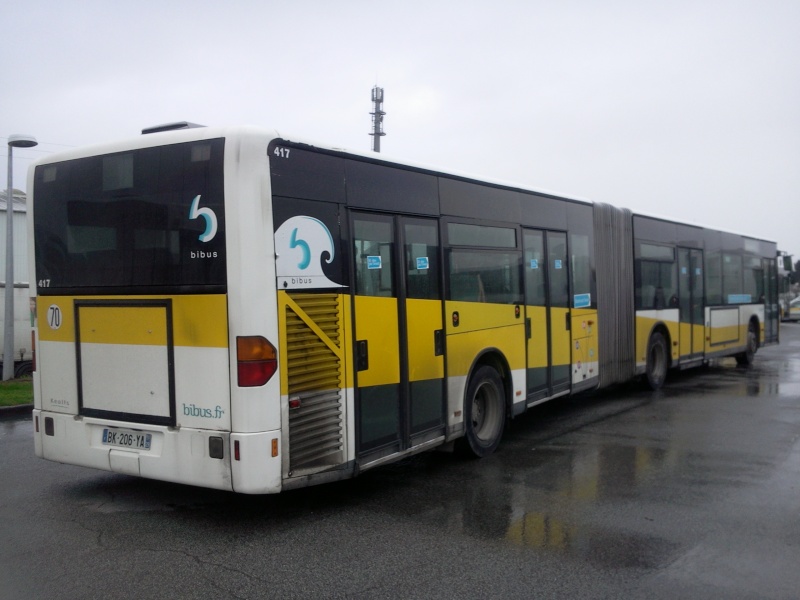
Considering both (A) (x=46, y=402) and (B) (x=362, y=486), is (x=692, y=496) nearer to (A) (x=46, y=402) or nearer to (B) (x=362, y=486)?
(B) (x=362, y=486)

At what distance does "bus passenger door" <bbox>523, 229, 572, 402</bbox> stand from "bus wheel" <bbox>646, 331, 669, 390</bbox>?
364cm

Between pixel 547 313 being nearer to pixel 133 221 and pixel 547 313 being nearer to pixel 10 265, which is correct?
pixel 133 221

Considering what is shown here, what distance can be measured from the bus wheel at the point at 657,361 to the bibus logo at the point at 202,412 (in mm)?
9566

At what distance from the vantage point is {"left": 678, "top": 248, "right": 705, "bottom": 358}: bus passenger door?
14.1 m

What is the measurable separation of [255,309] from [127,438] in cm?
165

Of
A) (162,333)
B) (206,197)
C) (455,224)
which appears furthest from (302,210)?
(455,224)

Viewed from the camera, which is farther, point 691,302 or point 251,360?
point 691,302

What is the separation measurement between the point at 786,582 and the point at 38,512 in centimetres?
566

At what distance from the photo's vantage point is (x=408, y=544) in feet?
17.8

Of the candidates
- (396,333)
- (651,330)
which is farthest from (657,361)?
(396,333)

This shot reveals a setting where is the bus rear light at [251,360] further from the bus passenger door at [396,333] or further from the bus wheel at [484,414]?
the bus wheel at [484,414]

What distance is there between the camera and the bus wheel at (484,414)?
26.0 ft

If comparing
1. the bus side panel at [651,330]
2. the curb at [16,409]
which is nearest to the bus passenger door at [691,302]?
the bus side panel at [651,330]

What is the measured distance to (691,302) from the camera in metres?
14.5
